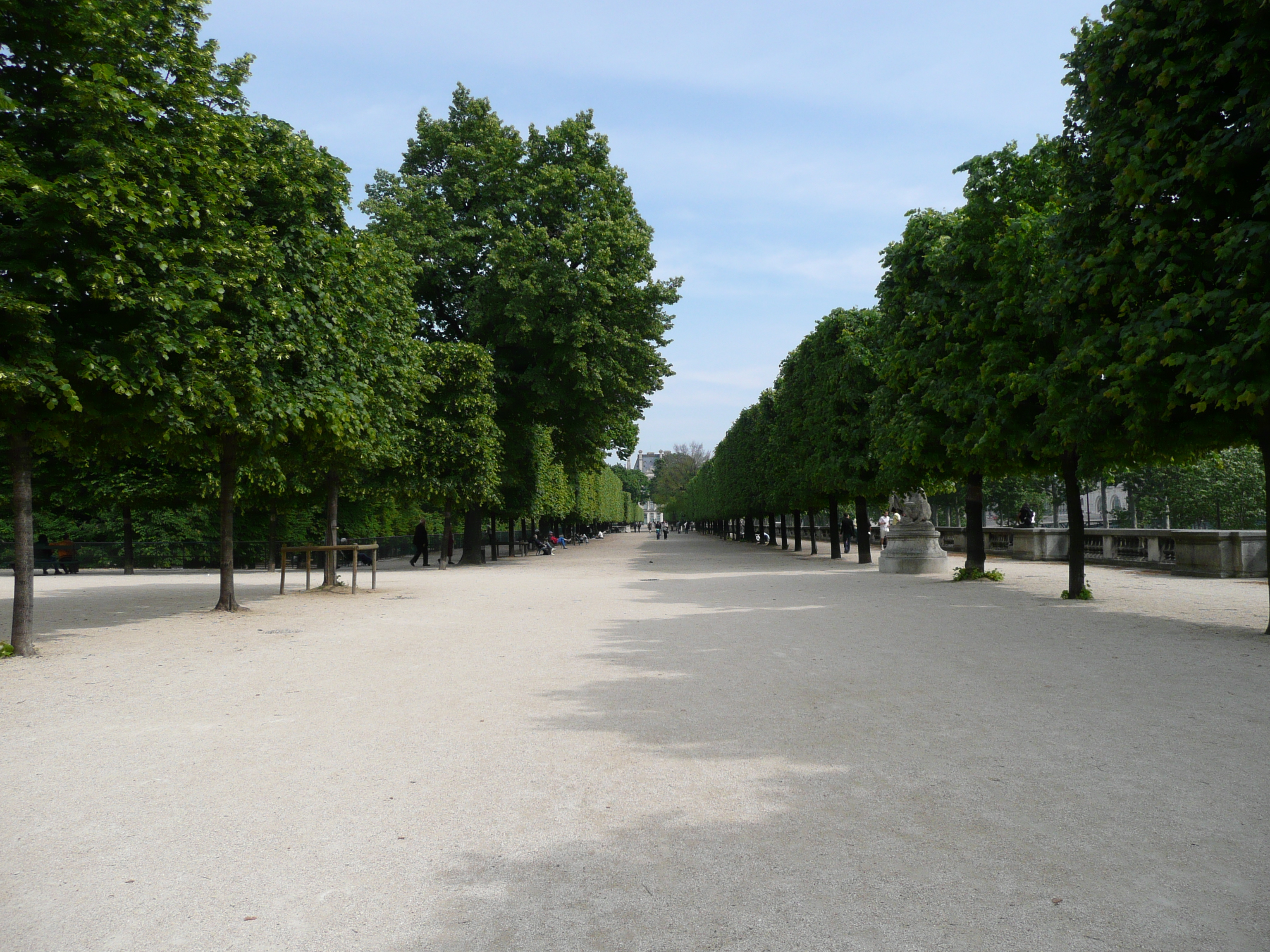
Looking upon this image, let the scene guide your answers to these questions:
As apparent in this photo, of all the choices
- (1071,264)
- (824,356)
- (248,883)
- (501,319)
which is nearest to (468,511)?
(501,319)

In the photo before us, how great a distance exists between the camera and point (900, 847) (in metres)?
4.12

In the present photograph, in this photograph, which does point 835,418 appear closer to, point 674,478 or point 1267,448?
point 1267,448

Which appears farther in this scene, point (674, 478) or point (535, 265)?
point (674, 478)

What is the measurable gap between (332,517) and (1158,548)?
73.8 feet

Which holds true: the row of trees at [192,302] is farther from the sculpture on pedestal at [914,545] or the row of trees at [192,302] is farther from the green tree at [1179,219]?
the green tree at [1179,219]

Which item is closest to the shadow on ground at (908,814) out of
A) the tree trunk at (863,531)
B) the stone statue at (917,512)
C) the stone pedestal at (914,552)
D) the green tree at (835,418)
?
the stone pedestal at (914,552)

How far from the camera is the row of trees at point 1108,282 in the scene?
9.91 metres

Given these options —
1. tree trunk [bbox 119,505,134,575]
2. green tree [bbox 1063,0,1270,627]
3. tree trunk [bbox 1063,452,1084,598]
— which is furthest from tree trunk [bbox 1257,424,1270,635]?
tree trunk [bbox 119,505,134,575]

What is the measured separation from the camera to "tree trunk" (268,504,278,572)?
108 feet

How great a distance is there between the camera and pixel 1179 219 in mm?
10898

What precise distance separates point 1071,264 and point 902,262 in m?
9.67

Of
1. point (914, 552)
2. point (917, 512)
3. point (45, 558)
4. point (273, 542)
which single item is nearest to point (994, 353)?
point (914, 552)

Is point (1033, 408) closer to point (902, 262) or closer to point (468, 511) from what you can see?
point (902, 262)

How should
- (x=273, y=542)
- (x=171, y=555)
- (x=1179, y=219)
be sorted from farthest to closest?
(x=171, y=555) → (x=273, y=542) → (x=1179, y=219)
